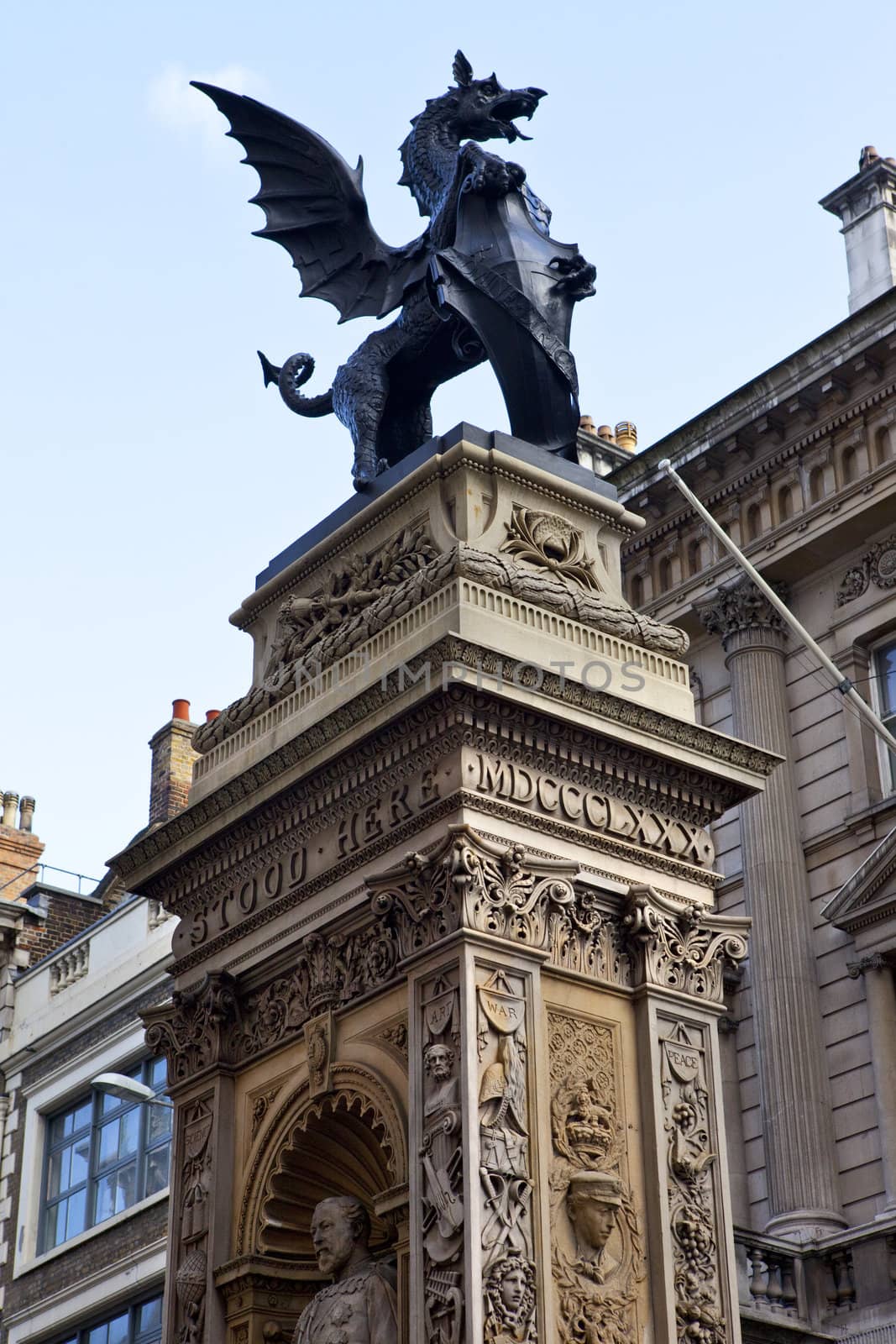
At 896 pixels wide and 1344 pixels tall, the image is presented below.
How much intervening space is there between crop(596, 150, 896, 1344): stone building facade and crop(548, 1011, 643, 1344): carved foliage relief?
10.1 metres

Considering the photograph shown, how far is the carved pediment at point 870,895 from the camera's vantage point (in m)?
22.4

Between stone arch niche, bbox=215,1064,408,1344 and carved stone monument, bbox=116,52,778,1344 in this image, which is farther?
stone arch niche, bbox=215,1064,408,1344

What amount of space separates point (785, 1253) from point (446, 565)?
39.4ft

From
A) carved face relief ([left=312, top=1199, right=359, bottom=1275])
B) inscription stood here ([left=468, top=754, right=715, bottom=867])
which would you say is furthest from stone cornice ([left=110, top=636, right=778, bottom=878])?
carved face relief ([left=312, top=1199, right=359, bottom=1275])

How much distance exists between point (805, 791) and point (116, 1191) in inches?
386

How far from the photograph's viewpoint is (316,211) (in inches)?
582

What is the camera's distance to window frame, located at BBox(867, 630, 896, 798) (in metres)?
23.4

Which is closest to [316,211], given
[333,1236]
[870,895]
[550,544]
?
[550,544]

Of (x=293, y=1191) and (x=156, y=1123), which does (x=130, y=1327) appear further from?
(x=293, y=1191)

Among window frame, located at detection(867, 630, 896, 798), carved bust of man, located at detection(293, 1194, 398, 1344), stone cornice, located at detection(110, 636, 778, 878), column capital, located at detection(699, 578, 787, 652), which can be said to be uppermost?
column capital, located at detection(699, 578, 787, 652)

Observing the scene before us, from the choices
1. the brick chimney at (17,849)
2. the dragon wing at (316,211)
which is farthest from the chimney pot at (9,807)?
the dragon wing at (316,211)

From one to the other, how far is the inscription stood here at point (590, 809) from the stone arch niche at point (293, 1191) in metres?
1.57

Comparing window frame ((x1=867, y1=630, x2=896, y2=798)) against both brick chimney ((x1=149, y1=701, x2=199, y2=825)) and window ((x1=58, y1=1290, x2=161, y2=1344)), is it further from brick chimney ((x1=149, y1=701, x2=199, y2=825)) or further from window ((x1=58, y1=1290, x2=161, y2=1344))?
brick chimney ((x1=149, y1=701, x2=199, y2=825))

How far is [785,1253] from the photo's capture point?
2111 cm
